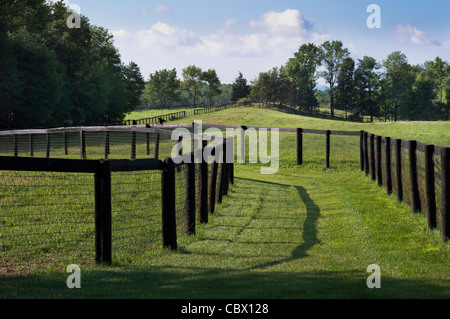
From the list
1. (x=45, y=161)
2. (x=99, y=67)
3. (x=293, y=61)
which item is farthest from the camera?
(x=293, y=61)

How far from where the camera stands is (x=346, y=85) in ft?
386

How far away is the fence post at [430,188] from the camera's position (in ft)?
30.7

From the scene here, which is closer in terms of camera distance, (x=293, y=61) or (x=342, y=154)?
(x=342, y=154)

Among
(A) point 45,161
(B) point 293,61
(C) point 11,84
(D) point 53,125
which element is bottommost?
(A) point 45,161

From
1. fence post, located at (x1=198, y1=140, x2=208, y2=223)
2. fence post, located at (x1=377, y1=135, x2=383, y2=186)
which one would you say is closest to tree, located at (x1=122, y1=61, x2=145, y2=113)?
fence post, located at (x1=377, y1=135, x2=383, y2=186)

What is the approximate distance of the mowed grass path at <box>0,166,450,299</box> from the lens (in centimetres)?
564

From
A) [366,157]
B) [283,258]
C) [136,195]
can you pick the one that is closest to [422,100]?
[366,157]

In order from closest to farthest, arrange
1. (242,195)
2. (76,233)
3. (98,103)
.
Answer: (76,233)
(242,195)
(98,103)

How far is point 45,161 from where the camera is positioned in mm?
6793

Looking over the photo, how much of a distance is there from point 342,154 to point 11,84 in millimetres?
36539

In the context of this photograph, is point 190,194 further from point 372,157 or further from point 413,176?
point 372,157

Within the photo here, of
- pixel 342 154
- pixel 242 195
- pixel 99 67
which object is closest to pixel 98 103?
pixel 99 67

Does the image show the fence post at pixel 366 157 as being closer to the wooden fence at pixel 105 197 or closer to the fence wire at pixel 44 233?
the wooden fence at pixel 105 197
